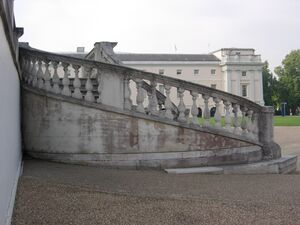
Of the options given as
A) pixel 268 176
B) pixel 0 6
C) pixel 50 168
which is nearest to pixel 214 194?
pixel 268 176

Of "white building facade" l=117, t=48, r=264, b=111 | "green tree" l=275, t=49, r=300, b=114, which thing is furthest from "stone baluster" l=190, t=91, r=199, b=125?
"white building facade" l=117, t=48, r=264, b=111

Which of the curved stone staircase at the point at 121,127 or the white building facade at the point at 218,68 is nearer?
the curved stone staircase at the point at 121,127

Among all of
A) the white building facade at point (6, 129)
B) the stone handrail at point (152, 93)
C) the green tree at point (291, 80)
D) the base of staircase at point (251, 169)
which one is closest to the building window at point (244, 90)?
the green tree at point (291, 80)

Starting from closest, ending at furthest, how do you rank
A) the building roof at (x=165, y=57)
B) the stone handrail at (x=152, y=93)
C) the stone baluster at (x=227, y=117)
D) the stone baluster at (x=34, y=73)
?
the stone handrail at (x=152, y=93)
the stone baluster at (x=227, y=117)
the stone baluster at (x=34, y=73)
the building roof at (x=165, y=57)

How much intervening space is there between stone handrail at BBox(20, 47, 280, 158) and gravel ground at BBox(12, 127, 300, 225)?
4.08 feet

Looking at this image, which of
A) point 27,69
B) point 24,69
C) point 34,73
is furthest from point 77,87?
point 24,69

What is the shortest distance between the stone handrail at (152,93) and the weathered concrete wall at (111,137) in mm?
204

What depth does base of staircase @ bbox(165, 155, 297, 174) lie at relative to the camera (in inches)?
301

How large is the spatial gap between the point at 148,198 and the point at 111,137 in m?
2.79

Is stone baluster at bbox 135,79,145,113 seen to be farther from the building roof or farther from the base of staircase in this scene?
the building roof

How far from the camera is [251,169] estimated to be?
8.00m

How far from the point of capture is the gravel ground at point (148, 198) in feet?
14.3

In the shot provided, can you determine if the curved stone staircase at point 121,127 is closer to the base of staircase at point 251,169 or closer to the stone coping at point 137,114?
the stone coping at point 137,114

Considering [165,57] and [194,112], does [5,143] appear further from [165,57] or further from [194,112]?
[165,57]
